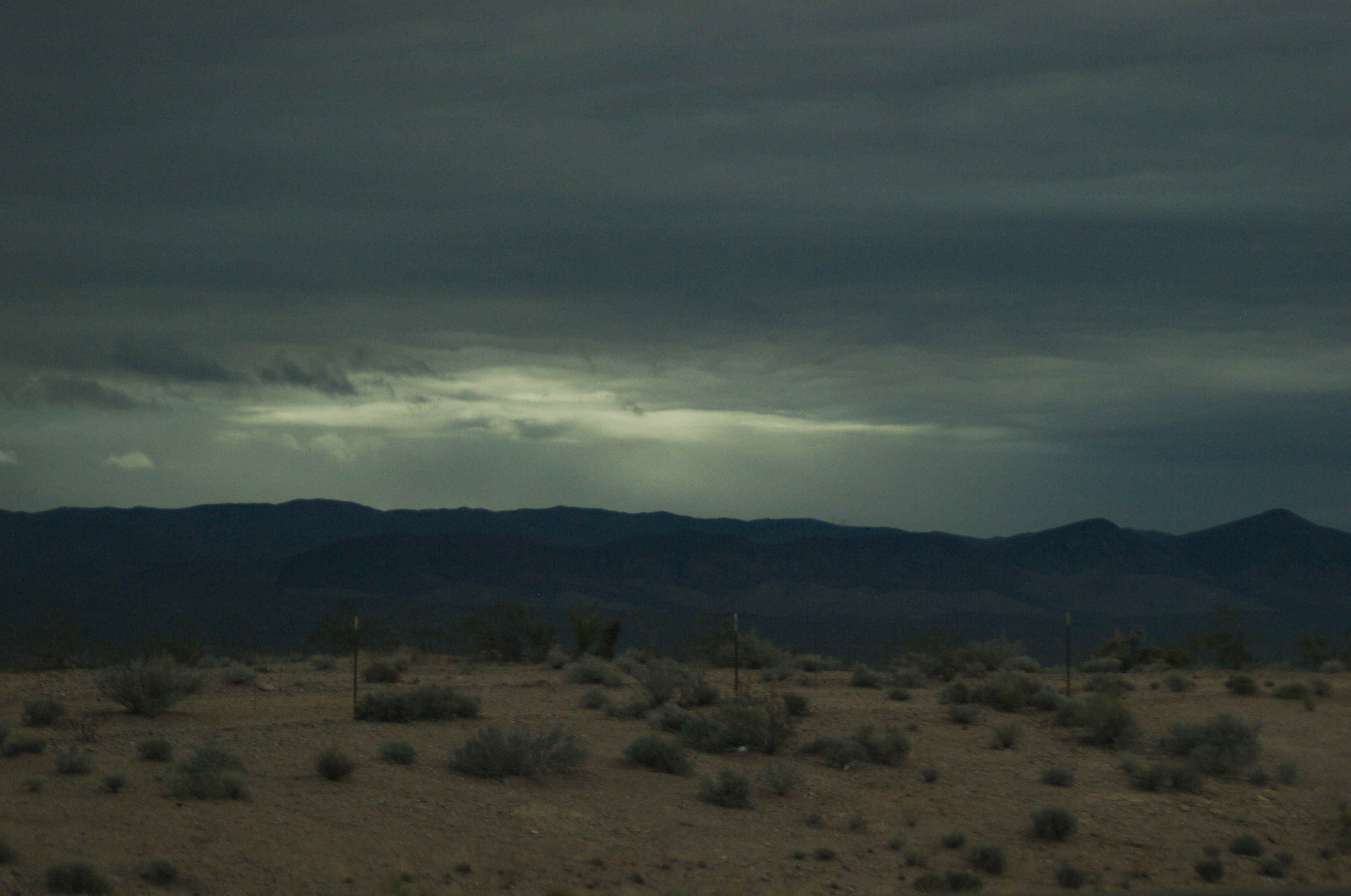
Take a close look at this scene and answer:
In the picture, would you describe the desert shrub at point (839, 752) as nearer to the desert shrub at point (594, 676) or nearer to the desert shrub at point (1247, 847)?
the desert shrub at point (1247, 847)

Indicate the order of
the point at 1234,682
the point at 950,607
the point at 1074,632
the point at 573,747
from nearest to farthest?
the point at 573,747 < the point at 1234,682 < the point at 1074,632 < the point at 950,607

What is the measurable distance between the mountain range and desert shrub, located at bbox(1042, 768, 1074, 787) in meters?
92.5

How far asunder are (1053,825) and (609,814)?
7222 mm

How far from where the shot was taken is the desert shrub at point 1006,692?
3162 cm

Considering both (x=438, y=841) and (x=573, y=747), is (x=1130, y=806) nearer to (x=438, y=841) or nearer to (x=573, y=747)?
(x=573, y=747)

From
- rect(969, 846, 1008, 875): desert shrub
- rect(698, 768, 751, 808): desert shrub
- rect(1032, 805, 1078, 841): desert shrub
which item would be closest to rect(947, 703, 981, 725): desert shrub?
rect(1032, 805, 1078, 841): desert shrub

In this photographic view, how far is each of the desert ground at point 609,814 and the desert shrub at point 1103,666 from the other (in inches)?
500

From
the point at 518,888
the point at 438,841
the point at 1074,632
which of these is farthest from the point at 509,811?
the point at 1074,632

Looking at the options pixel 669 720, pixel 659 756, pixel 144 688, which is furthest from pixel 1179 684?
pixel 144 688

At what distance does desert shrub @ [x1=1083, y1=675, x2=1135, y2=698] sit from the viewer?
109 ft

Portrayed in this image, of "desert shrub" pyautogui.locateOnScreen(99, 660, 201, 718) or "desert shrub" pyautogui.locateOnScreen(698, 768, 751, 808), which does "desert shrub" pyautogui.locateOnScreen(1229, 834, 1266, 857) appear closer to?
"desert shrub" pyautogui.locateOnScreen(698, 768, 751, 808)

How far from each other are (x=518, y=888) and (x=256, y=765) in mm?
6484

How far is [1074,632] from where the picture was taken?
106 meters

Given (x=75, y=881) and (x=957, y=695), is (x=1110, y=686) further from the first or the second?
(x=75, y=881)
